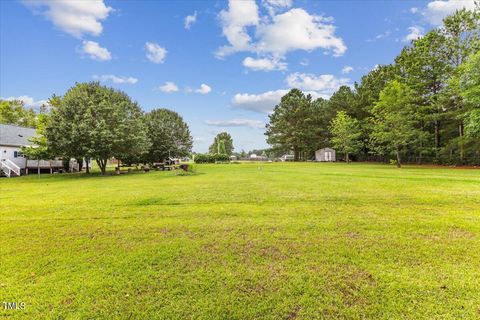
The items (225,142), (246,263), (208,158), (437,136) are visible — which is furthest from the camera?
(225,142)

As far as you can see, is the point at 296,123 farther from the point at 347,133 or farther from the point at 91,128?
the point at 91,128

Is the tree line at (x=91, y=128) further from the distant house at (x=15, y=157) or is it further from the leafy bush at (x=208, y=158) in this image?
the leafy bush at (x=208, y=158)

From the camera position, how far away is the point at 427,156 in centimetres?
2948

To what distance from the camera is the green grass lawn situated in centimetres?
256

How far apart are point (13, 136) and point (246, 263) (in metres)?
33.7

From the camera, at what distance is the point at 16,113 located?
40594 millimetres

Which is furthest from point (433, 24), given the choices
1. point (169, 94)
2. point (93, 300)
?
point (93, 300)

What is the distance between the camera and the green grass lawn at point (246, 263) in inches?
101

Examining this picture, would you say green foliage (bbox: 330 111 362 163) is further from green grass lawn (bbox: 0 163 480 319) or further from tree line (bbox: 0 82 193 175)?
green grass lawn (bbox: 0 163 480 319)

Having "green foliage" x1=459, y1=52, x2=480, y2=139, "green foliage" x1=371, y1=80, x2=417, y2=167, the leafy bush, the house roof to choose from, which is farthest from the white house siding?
"green foliage" x1=459, y1=52, x2=480, y2=139

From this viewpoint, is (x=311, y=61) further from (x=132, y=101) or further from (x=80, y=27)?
(x=80, y=27)

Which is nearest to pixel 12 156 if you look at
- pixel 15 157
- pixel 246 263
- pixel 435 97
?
pixel 15 157

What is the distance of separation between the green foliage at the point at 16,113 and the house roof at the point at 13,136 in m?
10.9

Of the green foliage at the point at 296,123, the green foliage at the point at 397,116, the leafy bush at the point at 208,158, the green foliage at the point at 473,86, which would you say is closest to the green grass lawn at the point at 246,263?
the green foliage at the point at 473,86
